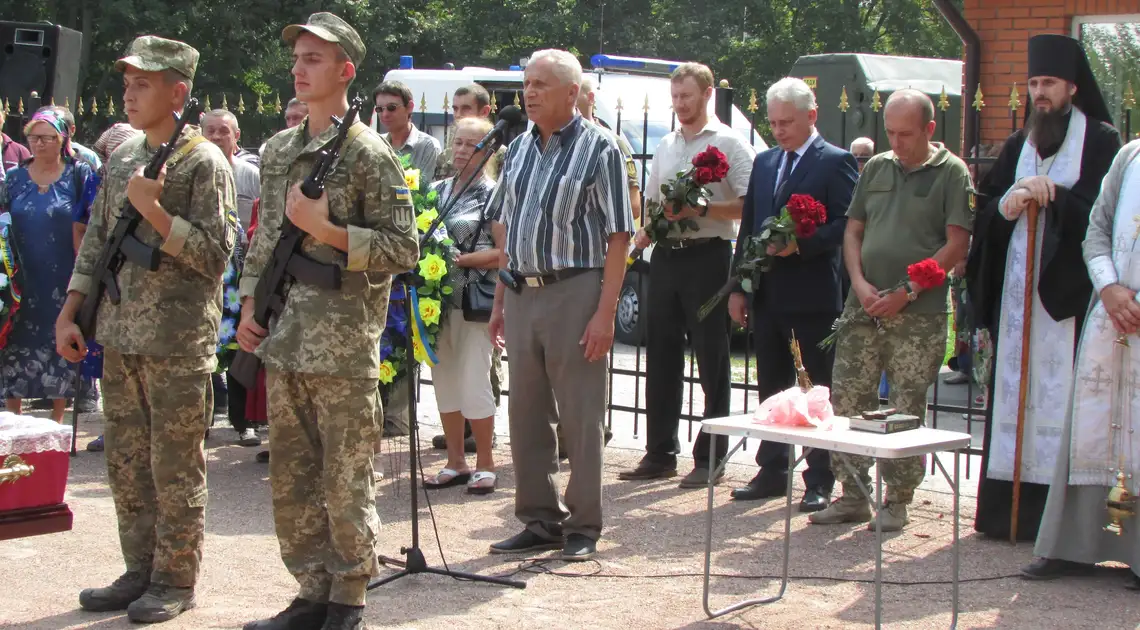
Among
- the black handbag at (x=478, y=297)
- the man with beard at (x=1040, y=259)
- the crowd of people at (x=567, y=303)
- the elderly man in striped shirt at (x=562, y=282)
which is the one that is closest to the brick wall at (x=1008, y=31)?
the crowd of people at (x=567, y=303)

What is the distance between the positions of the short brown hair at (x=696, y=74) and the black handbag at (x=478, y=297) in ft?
4.37

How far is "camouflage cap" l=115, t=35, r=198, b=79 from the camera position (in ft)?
16.0

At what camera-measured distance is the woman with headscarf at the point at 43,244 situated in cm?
841

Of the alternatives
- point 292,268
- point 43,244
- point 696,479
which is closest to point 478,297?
point 696,479

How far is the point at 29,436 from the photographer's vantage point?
14.7 ft

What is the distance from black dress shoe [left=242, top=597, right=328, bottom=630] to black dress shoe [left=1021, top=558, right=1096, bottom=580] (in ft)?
9.36

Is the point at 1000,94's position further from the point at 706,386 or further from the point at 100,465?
the point at 100,465

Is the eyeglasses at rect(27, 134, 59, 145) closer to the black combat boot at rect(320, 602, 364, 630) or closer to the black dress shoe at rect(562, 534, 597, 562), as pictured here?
the black dress shoe at rect(562, 534, 597, 562)

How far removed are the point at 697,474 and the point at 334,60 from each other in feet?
11.6

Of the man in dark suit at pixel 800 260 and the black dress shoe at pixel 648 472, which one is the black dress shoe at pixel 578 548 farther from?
the black dress shoe at pixel 648 472

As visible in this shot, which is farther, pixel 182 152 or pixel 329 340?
pixel 182 152

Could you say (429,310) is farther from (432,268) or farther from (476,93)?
(476,93)

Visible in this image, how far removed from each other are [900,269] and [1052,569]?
1505mm

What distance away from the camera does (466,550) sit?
5969 mm
